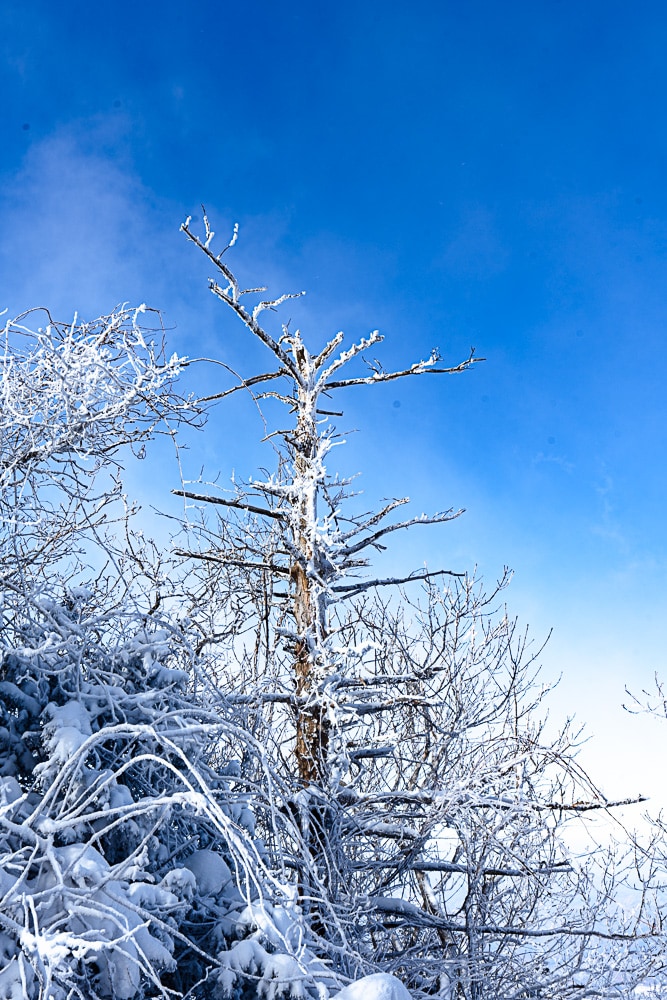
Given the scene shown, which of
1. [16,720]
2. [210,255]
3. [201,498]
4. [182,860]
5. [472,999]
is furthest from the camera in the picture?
[201,498]

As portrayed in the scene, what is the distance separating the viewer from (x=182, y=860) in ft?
15.6

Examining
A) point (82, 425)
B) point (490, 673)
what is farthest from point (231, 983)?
point (490, 673)

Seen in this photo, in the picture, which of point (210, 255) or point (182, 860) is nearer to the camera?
point (182, 860)

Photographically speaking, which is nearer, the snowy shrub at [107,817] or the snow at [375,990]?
the snowy shrub at [107,817]

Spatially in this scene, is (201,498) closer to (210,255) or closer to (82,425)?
(210,255)

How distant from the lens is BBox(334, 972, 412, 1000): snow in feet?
11.1

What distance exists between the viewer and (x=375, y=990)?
134 inches

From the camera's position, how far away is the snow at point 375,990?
11.1 feet

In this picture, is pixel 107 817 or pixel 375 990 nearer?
pixel 375 990

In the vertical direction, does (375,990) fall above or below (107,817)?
below

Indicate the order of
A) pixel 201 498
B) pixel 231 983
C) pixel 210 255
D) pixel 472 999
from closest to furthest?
pixel 231 983
pixel 472 999
pixel 210 255
pixel 201 498

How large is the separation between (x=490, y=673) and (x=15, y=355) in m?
9.52

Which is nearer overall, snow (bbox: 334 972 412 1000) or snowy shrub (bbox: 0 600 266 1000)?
snowy shrub (bbox: 0 600 266 1000)

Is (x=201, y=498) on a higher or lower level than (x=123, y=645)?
higher
